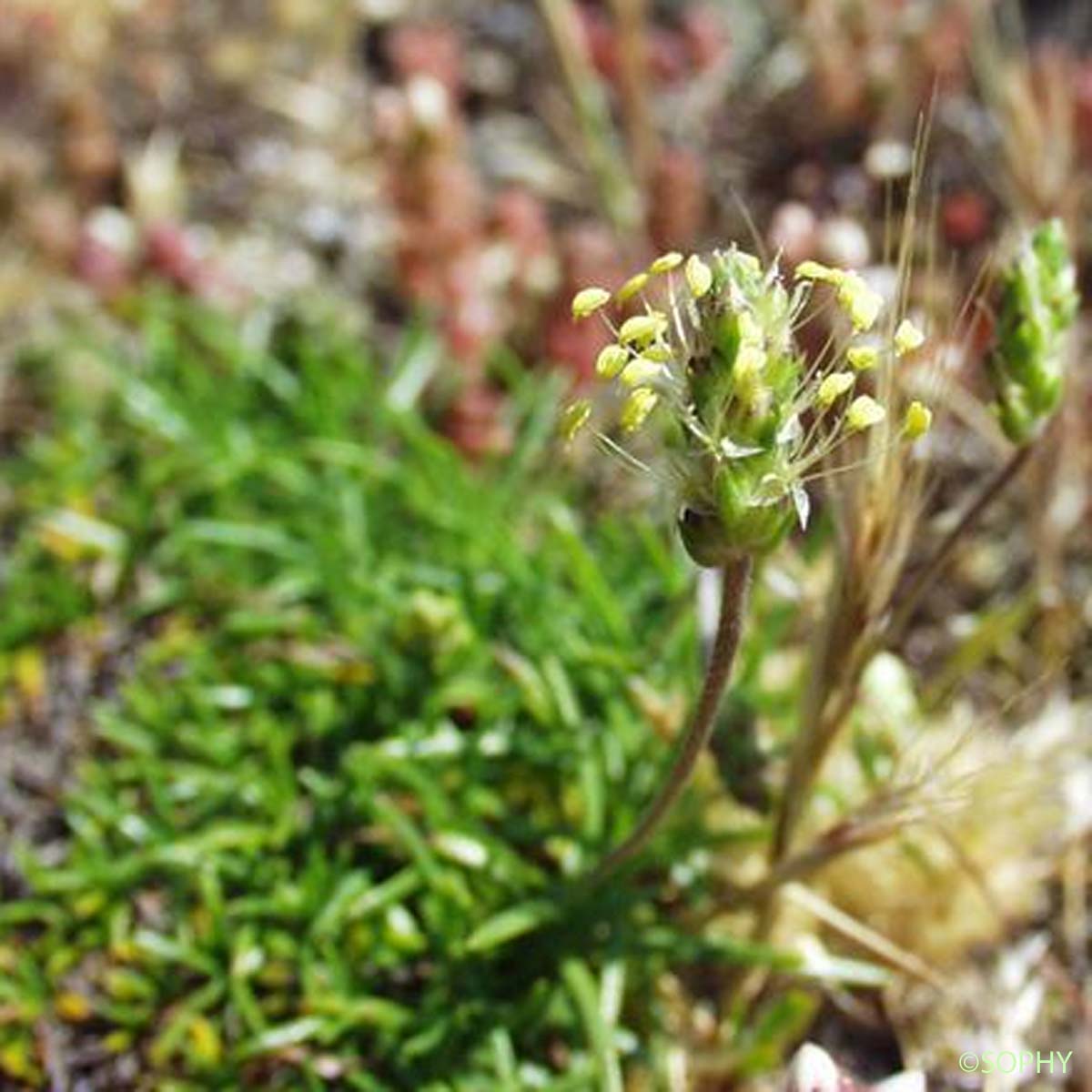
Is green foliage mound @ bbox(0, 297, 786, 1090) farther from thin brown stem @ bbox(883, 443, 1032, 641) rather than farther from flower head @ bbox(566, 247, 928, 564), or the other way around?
flower head @ bbox(566, 247, 928, 564)

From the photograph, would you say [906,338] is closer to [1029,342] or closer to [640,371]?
[640,371]

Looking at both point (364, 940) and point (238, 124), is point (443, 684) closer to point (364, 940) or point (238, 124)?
point (364, 940)

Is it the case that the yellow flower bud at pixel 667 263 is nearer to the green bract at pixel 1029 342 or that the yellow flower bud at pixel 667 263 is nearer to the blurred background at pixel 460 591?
the blurred background at pixel 460 591

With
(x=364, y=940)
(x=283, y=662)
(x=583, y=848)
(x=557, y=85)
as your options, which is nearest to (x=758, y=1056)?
(x=583, y=848)

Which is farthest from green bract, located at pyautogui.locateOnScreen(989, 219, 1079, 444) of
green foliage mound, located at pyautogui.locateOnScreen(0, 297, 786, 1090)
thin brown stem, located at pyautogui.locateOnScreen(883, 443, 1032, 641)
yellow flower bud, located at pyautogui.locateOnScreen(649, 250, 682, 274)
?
green foliage mound, located at pyautogui.locateOnScreen(0, 297, 786, 1090)

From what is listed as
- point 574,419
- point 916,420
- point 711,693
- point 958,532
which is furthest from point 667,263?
point 958,532
